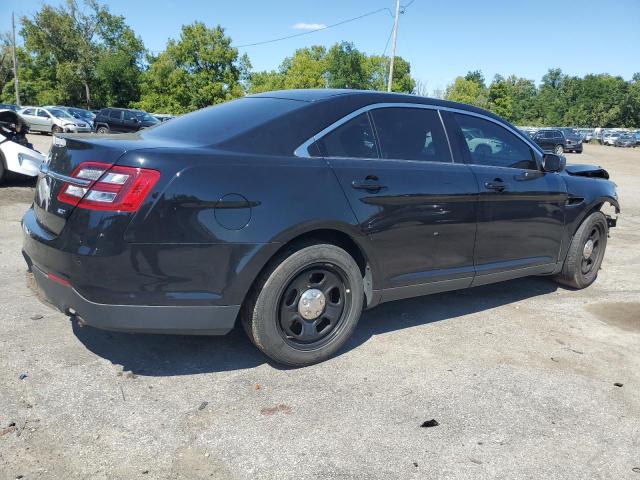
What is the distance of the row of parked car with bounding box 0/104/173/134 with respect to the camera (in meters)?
27.6

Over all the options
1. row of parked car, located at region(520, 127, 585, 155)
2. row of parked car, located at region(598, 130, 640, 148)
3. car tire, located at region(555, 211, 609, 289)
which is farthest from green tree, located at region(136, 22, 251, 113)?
car tire, located at region(555, 211, 609, 289)

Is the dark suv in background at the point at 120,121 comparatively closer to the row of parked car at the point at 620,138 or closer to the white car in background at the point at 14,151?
the white car in background at the point at 14,151

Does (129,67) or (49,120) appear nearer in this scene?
(49,120)

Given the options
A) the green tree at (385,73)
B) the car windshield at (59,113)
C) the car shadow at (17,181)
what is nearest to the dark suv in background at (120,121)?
the car windshield at (59,113)

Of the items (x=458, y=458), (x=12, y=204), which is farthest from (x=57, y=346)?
(x=12, y=204)

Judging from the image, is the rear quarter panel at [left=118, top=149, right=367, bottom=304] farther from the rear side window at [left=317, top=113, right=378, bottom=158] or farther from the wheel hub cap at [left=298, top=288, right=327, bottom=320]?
the wheel hub cap at [left=298, top=288, right=327, bottom=320]

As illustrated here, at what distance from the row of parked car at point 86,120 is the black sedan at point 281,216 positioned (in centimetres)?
2391

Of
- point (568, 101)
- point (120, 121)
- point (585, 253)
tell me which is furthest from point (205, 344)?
point (568, 101)

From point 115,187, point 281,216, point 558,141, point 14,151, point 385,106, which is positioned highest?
point 558,141

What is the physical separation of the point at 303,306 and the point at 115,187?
1300 millimetres

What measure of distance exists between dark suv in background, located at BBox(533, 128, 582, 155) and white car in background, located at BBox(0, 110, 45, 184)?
3266 cm

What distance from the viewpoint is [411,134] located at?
13.0 feet

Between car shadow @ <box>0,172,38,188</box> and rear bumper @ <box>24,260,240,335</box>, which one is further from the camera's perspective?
car shadow @ <box>0,172,38,188</box>

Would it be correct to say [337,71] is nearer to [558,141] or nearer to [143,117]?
[558,141]
